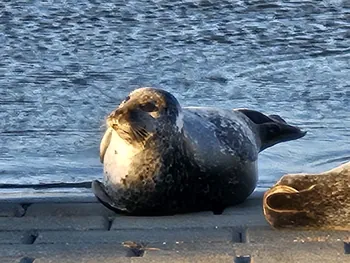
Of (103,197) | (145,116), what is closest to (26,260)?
(103,197)

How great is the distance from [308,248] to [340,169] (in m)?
0.56

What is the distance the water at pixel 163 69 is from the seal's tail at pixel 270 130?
0.75 feet

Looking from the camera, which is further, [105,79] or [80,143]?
[105,79]

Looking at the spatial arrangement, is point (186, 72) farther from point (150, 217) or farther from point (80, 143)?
point (150, 217)

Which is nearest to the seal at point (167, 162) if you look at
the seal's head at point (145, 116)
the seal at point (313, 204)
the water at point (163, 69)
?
the seal's head at point (145, 116)

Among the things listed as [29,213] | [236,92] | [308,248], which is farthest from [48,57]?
[308,248]

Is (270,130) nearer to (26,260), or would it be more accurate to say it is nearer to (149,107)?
(149,107)

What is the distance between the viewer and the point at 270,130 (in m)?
5.36

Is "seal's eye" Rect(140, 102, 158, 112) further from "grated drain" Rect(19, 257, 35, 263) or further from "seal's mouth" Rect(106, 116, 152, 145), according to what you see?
"grated drain" Rect(19, 257, 35, 263)

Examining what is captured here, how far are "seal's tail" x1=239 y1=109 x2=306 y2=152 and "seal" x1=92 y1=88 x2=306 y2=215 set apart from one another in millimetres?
447

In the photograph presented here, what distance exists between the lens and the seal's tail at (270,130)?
17.5ft

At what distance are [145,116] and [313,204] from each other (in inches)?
31.1

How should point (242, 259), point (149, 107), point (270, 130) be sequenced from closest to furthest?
1. point (242, 259)
2. point (149, 107)
3. point (270, 130)

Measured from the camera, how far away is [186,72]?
7.96 m
